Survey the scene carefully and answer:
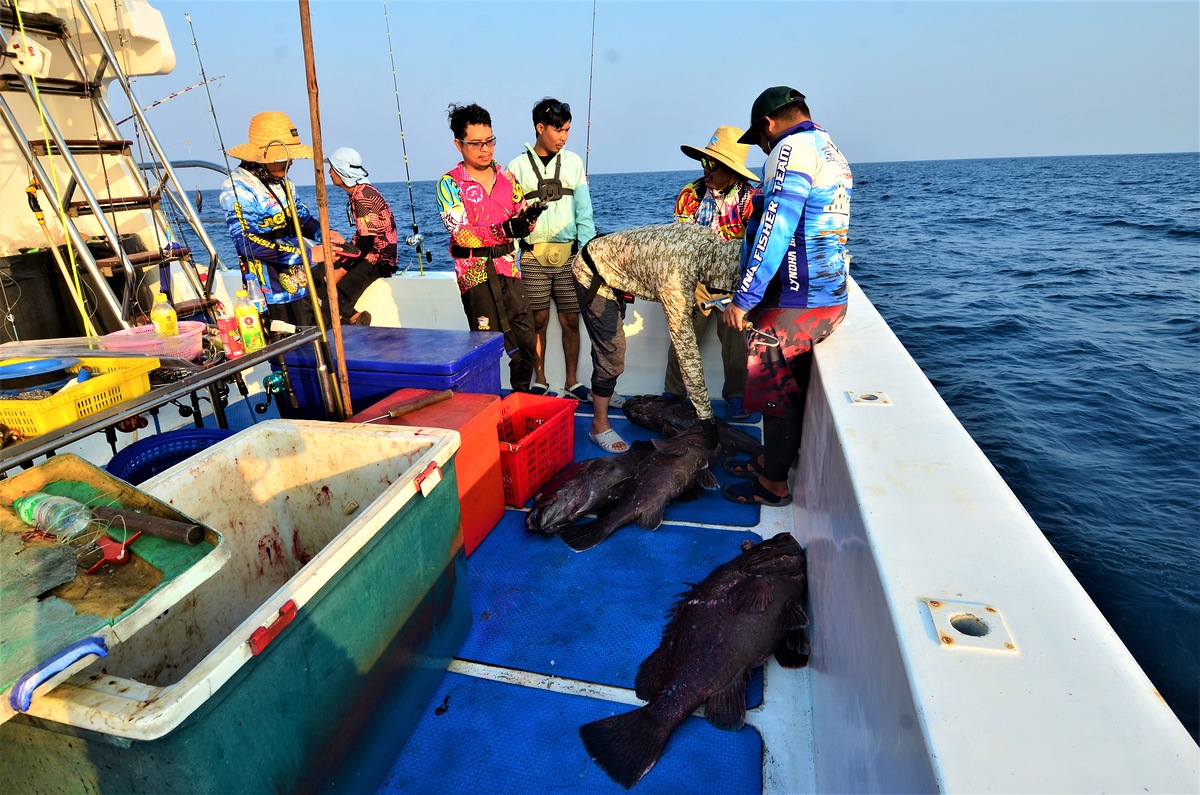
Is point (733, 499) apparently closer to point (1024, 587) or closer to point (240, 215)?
point (1024, 587)

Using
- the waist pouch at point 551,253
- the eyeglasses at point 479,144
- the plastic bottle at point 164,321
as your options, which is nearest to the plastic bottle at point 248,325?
the plastic bottle at point 164,321

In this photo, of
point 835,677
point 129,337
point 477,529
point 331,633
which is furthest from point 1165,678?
point 129,337

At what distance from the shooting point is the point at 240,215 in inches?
165

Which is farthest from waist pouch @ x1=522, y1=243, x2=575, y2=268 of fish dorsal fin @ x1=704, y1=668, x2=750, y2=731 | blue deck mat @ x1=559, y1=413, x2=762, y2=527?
fish dorsal fin @ x1=704, y1=668, x2=750, y2=731

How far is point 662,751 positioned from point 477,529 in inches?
63.4

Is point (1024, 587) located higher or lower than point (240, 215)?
lower

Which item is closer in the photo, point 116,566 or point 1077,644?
point 1077,644

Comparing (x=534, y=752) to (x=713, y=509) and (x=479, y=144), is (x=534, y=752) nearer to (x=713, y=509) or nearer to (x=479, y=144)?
(x=713, y=509)

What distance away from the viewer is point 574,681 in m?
2.60

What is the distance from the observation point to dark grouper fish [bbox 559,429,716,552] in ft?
11.7

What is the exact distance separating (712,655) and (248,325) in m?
2.49

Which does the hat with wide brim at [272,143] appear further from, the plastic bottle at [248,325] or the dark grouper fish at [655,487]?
the dark grouper fish at [655,487]

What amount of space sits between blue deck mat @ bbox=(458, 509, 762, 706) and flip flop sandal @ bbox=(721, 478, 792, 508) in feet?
1.16

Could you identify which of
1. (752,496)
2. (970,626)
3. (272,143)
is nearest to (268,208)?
(272,143)
